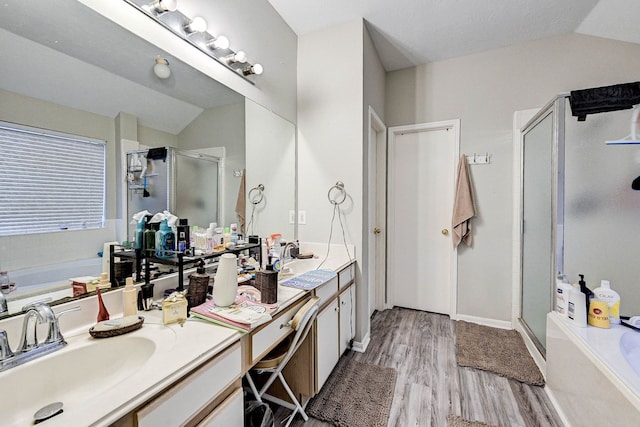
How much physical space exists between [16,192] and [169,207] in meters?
0.55

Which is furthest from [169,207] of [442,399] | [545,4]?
[545,4]

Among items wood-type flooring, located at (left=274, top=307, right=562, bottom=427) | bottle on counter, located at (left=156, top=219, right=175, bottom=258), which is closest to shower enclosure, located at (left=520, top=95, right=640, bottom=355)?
wood-type flooring, located at (left=274, top=307, right=562, bottom=427)

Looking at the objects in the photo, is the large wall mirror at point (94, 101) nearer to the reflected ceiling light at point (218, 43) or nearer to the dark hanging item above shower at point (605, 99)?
the reflected ceiling light at point (218, 43)

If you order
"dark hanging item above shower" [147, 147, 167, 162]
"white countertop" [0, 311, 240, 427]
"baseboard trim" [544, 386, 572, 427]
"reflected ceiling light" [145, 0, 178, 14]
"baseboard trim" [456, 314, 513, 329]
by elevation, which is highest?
"reflected ceiling light" [145, 0, 178, 14]

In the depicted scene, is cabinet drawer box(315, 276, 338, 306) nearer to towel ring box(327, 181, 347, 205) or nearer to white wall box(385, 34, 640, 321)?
towel ring box(327, 181, 347, 205)

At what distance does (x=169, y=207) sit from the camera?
4.57ft

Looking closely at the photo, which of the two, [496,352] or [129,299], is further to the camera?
[496,352]

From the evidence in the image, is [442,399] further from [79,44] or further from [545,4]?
[545,4]

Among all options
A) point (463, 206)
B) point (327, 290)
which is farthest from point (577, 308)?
point (327, 290)

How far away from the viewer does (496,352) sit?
7.51ft

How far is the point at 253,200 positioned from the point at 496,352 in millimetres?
2367

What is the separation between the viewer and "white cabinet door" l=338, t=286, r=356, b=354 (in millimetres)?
2051

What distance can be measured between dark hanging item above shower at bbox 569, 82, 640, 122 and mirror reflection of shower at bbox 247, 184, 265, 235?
226cm

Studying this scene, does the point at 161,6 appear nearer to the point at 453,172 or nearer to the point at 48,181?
the point at 48,181
